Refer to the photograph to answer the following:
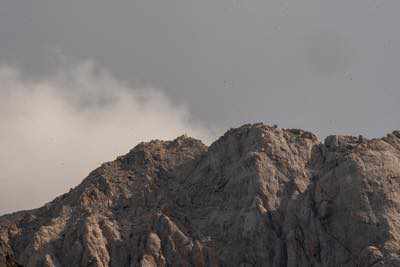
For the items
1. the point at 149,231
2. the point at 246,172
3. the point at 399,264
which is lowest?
the point at 399,264

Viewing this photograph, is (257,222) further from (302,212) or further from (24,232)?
(24,232)

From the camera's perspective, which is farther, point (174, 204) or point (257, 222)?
point (174, 204)

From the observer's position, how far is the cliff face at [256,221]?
172000 millimetres

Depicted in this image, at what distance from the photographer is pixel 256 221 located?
180750mm

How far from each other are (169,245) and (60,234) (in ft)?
86.2

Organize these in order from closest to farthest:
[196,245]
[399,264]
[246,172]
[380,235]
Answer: [399,264] → [380,235] → [196,245] → [246,172]

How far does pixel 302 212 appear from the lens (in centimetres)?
17812

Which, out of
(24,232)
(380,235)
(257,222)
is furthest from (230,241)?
(24,232)

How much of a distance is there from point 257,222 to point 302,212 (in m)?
10.1

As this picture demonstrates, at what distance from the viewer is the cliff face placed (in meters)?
172

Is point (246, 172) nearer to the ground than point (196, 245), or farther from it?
farther from it

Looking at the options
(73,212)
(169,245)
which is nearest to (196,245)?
(169,245)

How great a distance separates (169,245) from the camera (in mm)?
180625

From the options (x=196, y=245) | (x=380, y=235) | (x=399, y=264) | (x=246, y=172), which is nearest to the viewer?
(x=399, y=264)
